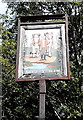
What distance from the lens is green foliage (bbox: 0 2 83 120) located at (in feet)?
10.7

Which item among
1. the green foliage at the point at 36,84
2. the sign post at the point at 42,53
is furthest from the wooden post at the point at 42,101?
the green foliage at the point at 36,84

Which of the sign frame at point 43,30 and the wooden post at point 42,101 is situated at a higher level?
the sign frame at point 43,30

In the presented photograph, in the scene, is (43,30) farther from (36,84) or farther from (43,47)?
(36,84)

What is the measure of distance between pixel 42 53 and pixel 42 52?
0.4 inches

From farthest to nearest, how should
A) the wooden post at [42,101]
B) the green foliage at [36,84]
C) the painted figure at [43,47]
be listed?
the green foliage at [36,84] < the painted figure at [43,47] < the wooden post at [42,101]

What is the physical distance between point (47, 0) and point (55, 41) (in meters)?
1.99

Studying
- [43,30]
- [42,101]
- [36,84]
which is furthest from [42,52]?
[36,84]

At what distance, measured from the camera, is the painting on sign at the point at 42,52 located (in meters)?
1.62

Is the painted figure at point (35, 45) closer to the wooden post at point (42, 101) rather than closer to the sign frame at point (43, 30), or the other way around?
the sign frame at point (43, 30)

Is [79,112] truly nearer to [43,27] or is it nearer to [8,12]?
[43,27]

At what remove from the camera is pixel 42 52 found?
170cm

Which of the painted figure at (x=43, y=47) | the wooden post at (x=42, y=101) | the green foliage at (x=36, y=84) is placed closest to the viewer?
the wooden post at (x=42, y=101)

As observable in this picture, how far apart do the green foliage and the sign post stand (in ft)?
4.98

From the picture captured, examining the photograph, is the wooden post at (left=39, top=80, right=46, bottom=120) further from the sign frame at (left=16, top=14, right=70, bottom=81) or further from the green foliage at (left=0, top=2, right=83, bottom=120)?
the green foliage at (left=0, top=2, right=83, bottom=120)
